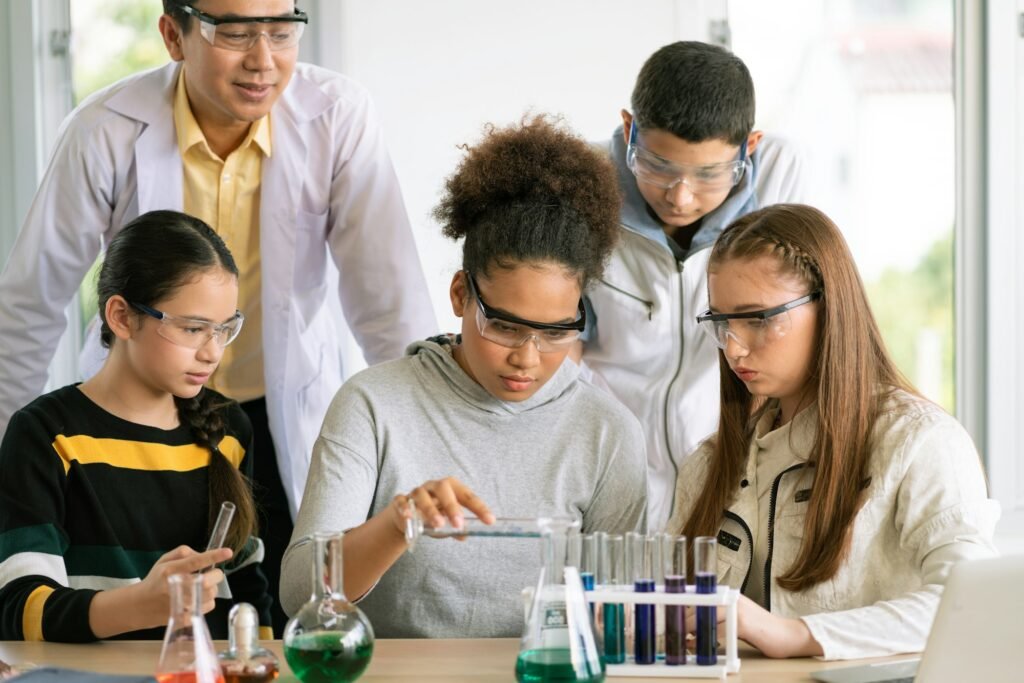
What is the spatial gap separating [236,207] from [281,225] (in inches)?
4.4

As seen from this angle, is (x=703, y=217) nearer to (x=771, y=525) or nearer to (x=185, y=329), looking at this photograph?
(x=771, y=525)

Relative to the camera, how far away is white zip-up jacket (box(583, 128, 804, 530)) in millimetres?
2559

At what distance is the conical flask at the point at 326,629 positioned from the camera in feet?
4.80

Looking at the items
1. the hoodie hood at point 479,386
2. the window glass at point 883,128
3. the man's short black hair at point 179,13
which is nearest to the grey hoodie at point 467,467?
the hoodie hood at point 479,386

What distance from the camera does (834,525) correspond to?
1.86 m

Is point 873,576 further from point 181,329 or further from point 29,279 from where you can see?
point 29,279

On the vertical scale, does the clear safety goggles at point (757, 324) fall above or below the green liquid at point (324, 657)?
above

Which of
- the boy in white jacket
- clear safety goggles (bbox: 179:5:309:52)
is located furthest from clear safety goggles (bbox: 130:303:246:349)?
the boy in white jacket

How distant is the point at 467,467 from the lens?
204cm

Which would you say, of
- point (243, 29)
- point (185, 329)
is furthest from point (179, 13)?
point (185, 329)

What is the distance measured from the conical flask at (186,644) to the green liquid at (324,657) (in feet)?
0.32

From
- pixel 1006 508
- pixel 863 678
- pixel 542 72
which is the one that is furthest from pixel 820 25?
pixel 863 678

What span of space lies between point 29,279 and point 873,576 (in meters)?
1.75

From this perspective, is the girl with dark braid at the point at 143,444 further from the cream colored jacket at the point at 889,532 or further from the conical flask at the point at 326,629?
the cream colored jacket at the point at 889,532
